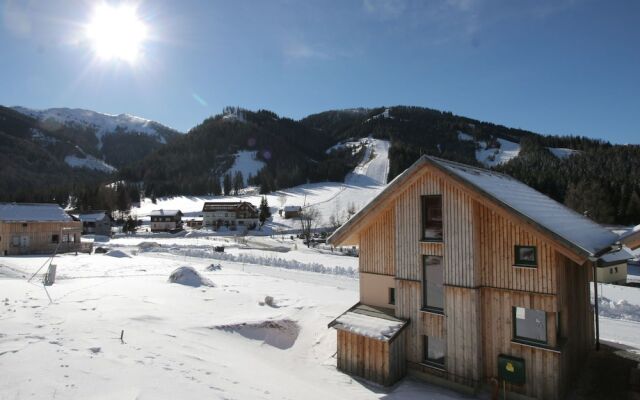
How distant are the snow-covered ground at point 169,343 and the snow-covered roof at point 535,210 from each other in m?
6.33

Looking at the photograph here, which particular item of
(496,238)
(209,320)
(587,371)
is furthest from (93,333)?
(587,371)

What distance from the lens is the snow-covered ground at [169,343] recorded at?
8.63m

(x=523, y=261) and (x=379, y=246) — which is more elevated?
(x=379, y=246)

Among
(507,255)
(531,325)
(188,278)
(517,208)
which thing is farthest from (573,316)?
(188,278)

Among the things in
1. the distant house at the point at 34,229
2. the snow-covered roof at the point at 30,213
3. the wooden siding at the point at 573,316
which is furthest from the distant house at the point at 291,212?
the wooden siding at the point at 573,316

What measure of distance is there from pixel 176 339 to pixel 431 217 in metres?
10.0

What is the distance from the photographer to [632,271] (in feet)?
169

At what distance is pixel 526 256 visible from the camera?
12516mm

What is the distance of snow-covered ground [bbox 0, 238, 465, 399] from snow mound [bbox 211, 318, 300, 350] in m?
0.05

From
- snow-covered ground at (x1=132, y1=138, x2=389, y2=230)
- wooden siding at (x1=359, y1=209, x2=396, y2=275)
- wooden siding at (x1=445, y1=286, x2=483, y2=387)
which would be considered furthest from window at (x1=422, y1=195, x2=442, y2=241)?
snow-covered ground at (x1=132, y1=138, x2=389, y2=230)

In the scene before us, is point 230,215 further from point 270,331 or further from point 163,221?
point 270,331

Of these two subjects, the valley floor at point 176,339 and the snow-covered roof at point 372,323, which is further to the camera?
the snow-covered roof at point 372,323

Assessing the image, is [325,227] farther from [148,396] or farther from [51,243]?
[148,396]

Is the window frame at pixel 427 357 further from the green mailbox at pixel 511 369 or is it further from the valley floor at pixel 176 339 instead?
the green mailbox at pixel 511 369
